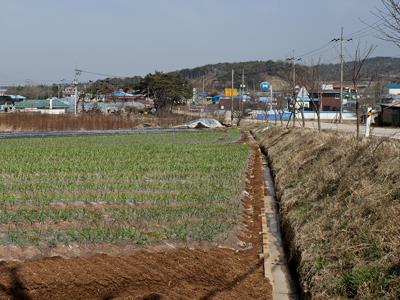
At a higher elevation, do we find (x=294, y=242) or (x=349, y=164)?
(x=349, y=164)

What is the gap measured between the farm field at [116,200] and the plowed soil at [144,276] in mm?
655

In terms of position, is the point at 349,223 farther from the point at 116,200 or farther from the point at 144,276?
the point at 116,200

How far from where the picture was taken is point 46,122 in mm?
46969

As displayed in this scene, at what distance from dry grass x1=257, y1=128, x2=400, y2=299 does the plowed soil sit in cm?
75

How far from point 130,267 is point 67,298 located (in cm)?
112

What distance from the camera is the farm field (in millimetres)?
7305

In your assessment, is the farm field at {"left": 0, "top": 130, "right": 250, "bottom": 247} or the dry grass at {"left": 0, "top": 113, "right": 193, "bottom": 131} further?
the dry grass at {"left": 0, "top": 113, "right": 193, "bottom": 131}

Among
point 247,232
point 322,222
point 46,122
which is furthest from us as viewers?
point 46,122

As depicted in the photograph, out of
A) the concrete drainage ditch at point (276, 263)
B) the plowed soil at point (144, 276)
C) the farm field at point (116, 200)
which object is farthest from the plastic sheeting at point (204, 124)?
the plowed soil at point (144, 276)

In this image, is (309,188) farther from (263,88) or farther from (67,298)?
(263,88)

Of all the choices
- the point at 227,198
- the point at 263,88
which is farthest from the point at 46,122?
the point at 263,88

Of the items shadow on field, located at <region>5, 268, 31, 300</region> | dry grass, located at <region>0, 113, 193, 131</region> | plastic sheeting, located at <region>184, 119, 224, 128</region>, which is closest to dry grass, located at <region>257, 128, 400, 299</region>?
shadow on field, located at <region>5, 268, 31, 300</region>

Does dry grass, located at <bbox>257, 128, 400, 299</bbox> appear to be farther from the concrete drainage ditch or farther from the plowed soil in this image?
the plowed soil

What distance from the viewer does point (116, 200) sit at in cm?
984
